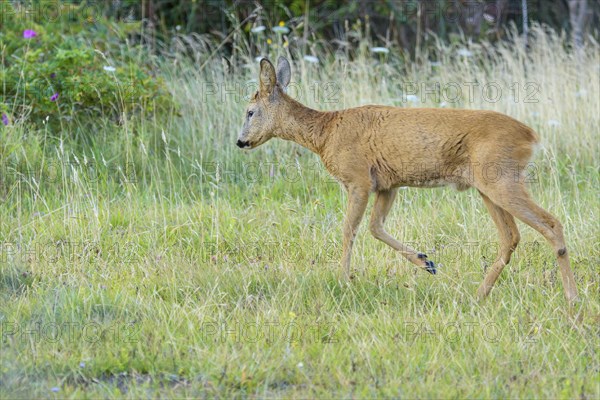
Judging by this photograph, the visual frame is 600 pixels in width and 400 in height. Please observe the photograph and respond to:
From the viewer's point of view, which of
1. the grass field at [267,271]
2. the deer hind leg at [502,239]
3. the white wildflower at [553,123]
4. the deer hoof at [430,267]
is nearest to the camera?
the grass field at [267,271]

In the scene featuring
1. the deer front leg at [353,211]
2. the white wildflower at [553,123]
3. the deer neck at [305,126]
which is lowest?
the deer front leg at [353,211]

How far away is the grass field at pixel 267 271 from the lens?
4898mm

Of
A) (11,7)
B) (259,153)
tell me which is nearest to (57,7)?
(11,7)

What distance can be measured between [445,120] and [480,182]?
1.78 feet

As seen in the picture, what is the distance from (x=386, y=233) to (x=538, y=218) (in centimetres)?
127

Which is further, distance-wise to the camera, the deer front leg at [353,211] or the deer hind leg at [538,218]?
the deer front leg at [353,211]

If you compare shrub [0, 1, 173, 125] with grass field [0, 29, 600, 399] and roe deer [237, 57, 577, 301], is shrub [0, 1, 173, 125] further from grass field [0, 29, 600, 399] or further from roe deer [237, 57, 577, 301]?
roe deer [237, 57, 577, 301]

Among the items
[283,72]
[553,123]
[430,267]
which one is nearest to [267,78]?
[283,72]

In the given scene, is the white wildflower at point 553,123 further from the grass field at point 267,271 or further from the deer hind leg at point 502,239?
the deer hind leg at point 502,239

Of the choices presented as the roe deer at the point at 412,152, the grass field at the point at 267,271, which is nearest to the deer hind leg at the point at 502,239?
the roe deer at the point at 412,152

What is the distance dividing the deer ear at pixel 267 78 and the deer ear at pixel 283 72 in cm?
11

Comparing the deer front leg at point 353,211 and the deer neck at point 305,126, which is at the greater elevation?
the deer neck at point 305,126

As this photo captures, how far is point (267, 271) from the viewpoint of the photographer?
6508mm

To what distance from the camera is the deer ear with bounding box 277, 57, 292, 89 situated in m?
7.31
